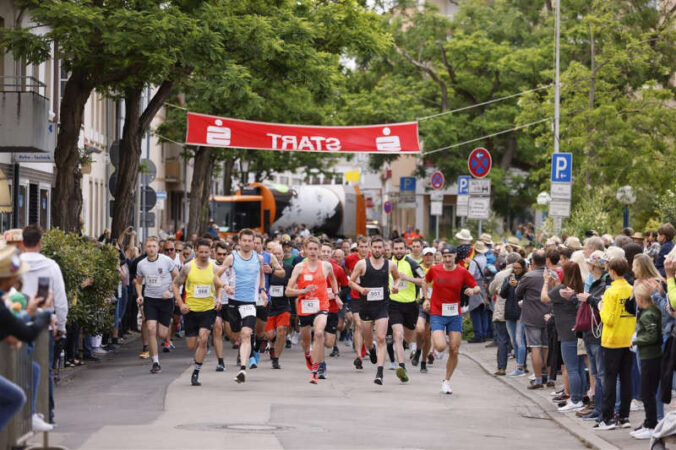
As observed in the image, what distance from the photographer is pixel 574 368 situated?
48.6 feet

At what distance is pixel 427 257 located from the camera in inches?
820

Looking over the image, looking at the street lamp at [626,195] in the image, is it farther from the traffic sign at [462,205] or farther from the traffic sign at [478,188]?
the traffic sign at [478,188]

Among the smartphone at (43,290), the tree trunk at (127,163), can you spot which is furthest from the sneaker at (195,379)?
the tree trunk at (127,163)

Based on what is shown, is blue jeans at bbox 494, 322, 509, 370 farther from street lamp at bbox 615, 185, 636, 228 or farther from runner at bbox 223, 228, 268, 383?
street lamp at bbox 615, 185, 636, 228

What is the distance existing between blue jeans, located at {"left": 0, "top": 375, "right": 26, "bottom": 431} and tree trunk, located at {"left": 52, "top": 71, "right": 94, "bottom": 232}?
47.4 ft

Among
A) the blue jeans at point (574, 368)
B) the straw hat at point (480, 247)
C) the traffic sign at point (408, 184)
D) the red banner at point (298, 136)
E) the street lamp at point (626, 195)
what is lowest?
the blue jeans at point (574, 368)

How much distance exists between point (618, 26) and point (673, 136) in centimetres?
314

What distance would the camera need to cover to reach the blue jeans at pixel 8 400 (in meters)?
8.65

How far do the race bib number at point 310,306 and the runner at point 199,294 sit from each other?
110cm

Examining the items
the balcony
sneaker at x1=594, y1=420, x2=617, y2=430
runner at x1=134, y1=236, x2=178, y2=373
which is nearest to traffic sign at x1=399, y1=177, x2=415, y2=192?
the balcony

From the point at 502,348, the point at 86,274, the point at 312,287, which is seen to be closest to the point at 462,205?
the point at 502,348

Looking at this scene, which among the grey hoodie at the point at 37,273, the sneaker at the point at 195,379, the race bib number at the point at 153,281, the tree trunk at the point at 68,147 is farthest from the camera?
the tree trunk at the point at 68,147

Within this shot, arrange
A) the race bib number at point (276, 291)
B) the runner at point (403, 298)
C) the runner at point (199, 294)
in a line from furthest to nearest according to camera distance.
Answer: the race bib number at point (276, 291), the runner at point (403, 298), the runner at point (199, 294)

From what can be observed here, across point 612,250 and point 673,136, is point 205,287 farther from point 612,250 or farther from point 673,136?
point 673,136
